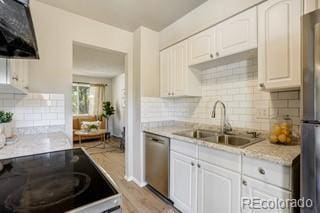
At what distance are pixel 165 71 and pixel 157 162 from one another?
53.9 inches

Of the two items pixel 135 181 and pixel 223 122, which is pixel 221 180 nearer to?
pixel 223 122

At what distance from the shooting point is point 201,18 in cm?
201

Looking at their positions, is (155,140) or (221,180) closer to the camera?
(221,180)

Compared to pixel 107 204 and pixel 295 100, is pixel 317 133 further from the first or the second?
pixel 107 204

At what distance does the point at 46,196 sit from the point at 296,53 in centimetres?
177

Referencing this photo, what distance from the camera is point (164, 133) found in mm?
Result: 2051

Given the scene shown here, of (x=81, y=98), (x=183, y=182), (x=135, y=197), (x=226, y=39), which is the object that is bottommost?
(x=135, y=197)

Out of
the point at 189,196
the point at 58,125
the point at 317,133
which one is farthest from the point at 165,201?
the point at 317,133

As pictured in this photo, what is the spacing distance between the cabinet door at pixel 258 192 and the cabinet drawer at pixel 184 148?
1.68 ft

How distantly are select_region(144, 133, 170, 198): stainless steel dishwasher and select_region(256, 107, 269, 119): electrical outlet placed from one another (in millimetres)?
1039

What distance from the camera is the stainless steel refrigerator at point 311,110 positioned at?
0.81 meters

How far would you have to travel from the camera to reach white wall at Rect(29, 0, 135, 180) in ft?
6.40

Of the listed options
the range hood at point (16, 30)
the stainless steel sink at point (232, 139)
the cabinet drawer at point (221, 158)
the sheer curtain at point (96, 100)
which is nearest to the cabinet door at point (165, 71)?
the stainless steel sink at point (232, 139)

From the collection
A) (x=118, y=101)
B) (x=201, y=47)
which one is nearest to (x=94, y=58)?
(x=118, y=101)
